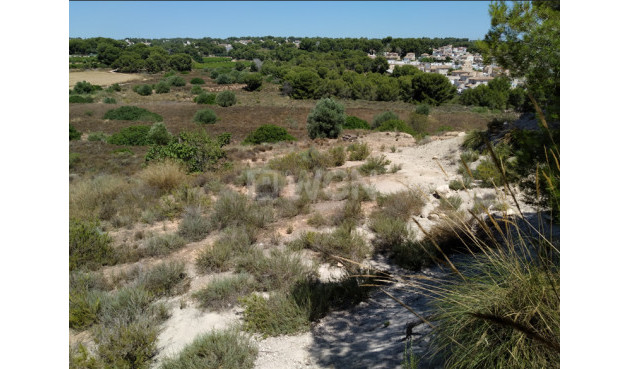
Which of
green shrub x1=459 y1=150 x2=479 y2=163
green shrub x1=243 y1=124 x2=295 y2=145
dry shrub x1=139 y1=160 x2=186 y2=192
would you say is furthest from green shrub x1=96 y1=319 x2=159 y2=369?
green shrub x1=243 y1=124 x2=295 y2=145

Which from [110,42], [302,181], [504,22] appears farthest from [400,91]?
[504,22]

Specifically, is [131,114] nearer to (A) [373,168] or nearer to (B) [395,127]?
(B) [395,127]

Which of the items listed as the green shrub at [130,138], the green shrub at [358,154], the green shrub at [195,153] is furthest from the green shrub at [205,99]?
the green shrub at [358,154]

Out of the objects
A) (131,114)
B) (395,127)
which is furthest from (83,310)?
(131,114)

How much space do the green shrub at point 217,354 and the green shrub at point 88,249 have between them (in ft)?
9.80

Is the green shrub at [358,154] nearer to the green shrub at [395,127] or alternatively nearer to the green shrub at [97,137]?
the green shrub at [395,127]

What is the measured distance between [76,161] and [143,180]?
7549mm

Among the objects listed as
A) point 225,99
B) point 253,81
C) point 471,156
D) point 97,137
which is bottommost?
point 97,137

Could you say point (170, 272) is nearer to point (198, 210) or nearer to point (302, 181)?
point (198, 210)

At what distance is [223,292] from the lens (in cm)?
453

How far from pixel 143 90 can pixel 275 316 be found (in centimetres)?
4346

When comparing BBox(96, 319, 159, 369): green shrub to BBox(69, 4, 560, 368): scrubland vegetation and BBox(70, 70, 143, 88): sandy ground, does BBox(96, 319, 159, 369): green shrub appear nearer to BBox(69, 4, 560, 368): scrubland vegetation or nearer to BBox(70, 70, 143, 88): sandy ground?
BBox(69, 4, 560, 368): scrubland vegetation

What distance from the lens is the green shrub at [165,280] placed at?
15.7 ft

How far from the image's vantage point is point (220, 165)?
39.1 ft
